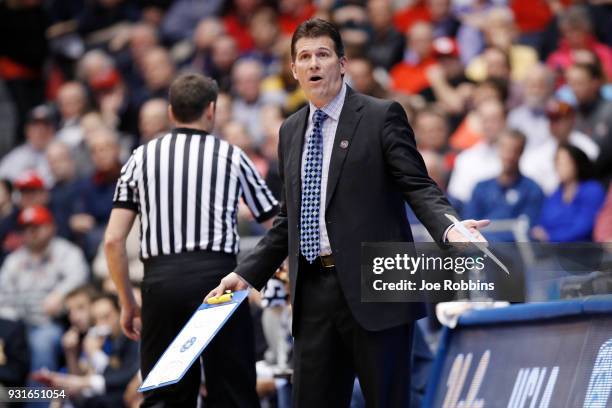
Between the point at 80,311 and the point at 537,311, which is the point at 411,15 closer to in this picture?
the point at 80,311

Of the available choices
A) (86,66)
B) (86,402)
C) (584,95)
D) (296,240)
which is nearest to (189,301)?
(296,240)

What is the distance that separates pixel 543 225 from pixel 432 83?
2507 mm

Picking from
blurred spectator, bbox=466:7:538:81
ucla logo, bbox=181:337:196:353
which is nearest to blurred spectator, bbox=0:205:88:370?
blurred spectator, bbox=466:7:538:81

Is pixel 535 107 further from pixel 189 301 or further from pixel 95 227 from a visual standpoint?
pixel 189 301

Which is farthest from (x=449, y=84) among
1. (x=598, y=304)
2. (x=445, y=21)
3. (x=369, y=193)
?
(x=369, y=193)

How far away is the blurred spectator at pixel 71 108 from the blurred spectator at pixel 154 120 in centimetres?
170

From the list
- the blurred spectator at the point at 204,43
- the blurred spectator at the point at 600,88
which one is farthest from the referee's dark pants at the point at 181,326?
the blurred spectator at the point at 204,43

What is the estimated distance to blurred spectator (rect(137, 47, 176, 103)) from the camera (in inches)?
512

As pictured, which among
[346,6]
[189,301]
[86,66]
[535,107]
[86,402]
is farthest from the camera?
[86,66]

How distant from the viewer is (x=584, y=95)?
991 cm

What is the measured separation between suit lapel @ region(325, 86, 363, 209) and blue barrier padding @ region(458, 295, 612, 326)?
1.25 m

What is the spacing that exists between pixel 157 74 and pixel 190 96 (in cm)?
723

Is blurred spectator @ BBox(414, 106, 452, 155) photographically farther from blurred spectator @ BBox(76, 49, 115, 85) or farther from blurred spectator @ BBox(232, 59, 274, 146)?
blurred spectator @ BBox(76, 49, 115, 85)

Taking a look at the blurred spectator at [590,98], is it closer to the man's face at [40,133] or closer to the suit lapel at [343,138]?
the suit lapel at [343,138]
